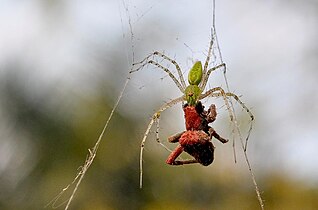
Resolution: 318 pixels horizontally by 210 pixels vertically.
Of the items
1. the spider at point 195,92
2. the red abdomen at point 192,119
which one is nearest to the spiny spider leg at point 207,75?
the spider at point 195,92

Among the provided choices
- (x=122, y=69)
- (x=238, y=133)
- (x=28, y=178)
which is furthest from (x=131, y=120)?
(x=238, y=133)

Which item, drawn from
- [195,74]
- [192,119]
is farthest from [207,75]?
[192,119]

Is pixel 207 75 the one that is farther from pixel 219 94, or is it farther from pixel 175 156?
pixel 175 156

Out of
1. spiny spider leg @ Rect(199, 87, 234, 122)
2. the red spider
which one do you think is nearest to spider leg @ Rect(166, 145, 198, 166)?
the red spider

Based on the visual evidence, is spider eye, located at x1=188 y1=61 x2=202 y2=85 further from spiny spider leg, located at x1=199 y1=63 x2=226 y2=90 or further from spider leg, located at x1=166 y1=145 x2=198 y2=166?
spider leg, located at x1=166 y1=145 x2=198 y2=166

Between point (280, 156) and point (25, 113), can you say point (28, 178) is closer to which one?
point (25, 113)
